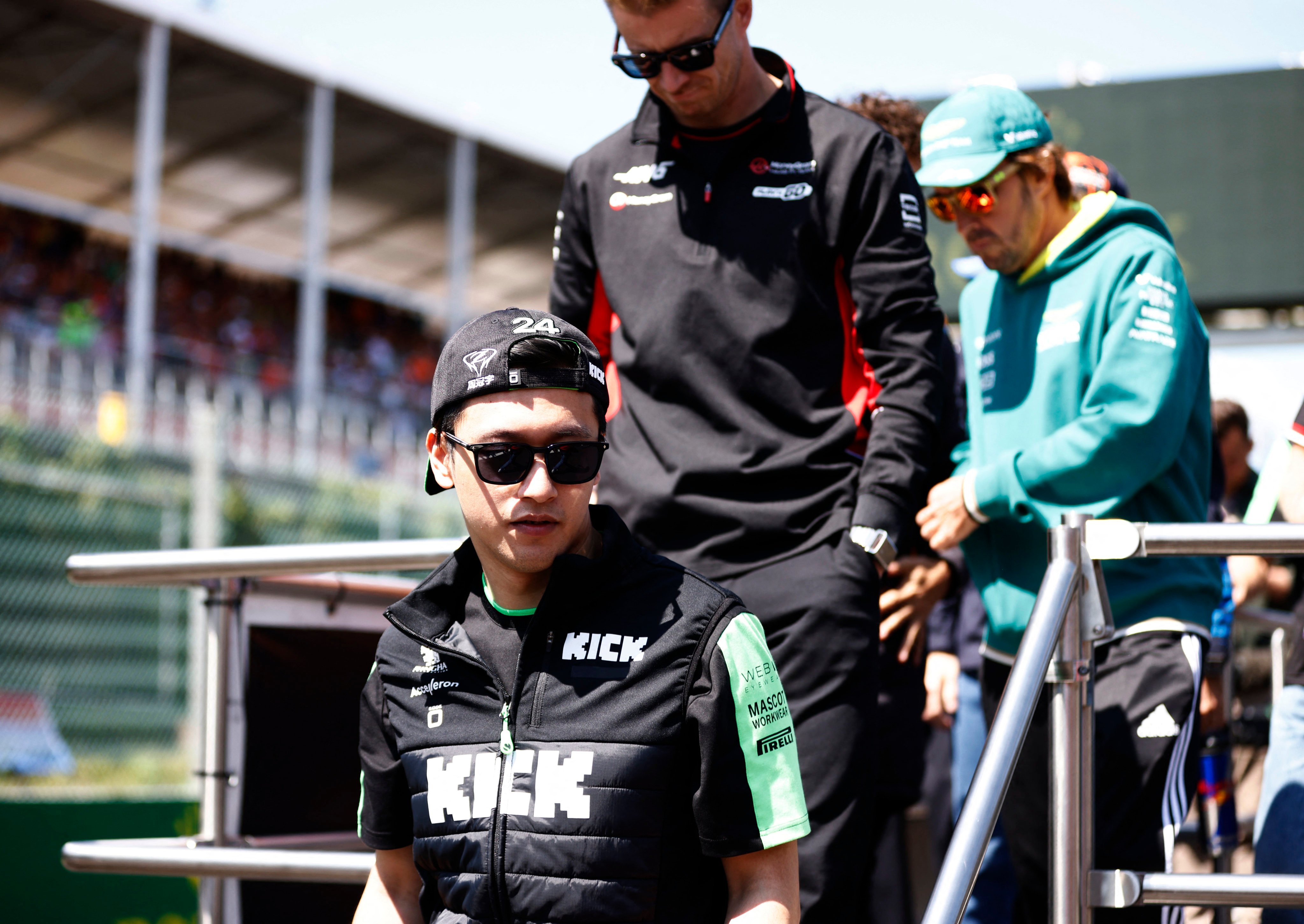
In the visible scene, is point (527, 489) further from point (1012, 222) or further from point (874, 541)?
point (1012, 222)

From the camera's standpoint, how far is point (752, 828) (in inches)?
71.1

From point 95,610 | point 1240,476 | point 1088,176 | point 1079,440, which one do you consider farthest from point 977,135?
point 95,610

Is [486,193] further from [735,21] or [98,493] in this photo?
[735,21]

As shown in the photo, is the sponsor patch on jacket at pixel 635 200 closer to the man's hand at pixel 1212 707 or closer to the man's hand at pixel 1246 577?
the man's hand at pixel 1212 707

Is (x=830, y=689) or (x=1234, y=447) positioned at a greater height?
(x=1234, y=447)

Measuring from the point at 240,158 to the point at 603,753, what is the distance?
19564 mm

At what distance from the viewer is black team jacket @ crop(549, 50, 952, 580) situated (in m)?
2.61

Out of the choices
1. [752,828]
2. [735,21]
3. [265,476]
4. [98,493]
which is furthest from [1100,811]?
[265,476]

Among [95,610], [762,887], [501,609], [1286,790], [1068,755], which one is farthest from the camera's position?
[95,610]

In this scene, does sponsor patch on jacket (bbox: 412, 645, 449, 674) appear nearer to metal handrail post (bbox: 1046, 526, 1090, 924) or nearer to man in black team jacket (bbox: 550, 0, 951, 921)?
man in black team jacket (bbox: 550, 0, 951, 921)

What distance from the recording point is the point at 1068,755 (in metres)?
2.26

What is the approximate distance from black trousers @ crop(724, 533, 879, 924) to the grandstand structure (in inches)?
322

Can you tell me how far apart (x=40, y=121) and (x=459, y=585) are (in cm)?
1872

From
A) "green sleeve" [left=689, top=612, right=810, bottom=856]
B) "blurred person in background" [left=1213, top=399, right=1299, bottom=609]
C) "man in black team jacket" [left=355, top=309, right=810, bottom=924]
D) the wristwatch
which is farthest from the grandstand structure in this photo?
"green sleeve" [left=689, top=612, right=810, bottom=856]
